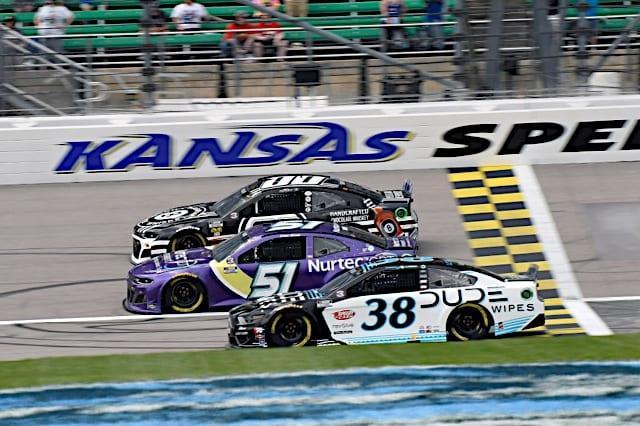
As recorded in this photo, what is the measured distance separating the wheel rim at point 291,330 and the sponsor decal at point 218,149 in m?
7.57

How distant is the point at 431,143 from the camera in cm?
2086

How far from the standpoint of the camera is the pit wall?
20641 mm

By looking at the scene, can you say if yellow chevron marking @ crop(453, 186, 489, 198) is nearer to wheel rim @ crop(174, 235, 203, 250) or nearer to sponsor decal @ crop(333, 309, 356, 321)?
wheel rim @ crop(174, 235, 203, 250)

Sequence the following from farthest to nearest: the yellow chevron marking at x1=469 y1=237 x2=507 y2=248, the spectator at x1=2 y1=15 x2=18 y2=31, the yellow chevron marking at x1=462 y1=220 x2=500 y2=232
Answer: the spectator at x1=2 y1=15 x2=18 y2=31 → the yellow chevron marking at x1=462 y1=220 x2=500 y2=232 → the yellow chevron marking at x1=469 y1=237 x2=507 y2=248

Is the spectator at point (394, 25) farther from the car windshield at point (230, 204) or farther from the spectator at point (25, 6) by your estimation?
the spectator at point (25, 6)

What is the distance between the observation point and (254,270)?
15031mm

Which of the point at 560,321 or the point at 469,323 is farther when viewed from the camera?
the point at 560,321

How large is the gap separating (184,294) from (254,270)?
868 millimetres

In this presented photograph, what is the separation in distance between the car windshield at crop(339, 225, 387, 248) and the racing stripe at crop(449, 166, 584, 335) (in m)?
1.93

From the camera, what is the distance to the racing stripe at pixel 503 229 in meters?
15.5

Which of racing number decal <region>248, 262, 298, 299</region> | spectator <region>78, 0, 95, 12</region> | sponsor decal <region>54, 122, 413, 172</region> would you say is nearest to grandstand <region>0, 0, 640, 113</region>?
sponsor decal <region>54, 122, 413, 172</region>

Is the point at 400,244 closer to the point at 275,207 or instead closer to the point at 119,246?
the point at 275,207

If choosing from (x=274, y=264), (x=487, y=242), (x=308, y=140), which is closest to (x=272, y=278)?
(x=274, y=264)

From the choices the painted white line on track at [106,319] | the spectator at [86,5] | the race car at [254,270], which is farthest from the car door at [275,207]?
the spectator at [86,5]
